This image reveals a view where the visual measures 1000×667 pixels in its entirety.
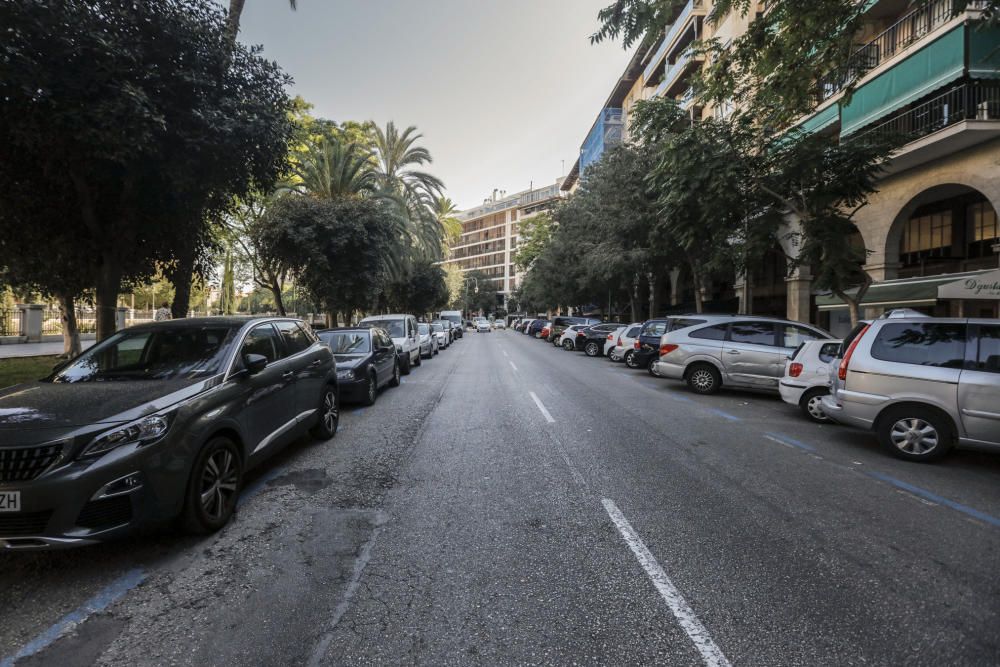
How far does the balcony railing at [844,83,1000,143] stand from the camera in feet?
40.0

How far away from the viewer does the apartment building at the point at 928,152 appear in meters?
12.0

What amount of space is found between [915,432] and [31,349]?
91.8 ft

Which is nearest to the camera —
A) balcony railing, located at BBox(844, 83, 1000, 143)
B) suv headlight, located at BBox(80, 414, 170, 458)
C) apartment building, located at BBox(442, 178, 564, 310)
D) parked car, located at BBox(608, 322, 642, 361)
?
suv headlight, located at BBox(80, 414, 170, 458)

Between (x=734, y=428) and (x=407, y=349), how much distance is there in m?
10.1

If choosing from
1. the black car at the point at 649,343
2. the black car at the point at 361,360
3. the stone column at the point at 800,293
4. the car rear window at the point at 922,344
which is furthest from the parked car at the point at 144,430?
the stone column at the point at 800,293

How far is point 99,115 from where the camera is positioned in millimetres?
6297

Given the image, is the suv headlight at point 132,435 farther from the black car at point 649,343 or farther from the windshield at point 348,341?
the black car at point 649,343

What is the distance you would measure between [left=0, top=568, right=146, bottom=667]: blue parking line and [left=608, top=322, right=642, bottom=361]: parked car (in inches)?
652

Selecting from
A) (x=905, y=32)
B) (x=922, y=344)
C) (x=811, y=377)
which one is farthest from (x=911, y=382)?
(x=905, y=32)

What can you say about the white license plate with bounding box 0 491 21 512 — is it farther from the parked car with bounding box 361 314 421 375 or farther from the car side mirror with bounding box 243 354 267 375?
the parked car with bounding box 361 314 421 375

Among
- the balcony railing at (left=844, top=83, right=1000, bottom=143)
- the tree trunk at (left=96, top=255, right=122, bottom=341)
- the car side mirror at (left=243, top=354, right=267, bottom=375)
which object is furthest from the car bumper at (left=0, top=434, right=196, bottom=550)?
the balcony railing at (left=844, top=83, right=1000, bottom=143)

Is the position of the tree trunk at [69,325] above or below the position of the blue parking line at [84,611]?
above

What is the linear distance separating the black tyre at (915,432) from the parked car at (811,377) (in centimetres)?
221

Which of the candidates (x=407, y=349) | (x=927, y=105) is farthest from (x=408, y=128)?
(x=927, y=105)
